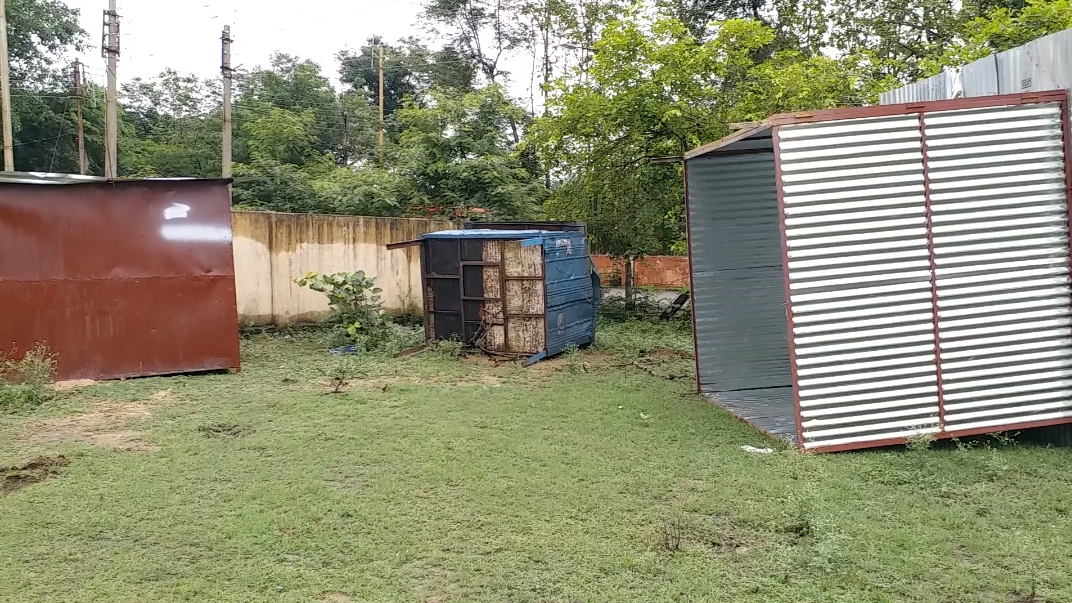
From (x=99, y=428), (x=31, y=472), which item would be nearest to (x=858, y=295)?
(x=31, y=472)

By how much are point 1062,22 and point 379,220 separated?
31.4 feet

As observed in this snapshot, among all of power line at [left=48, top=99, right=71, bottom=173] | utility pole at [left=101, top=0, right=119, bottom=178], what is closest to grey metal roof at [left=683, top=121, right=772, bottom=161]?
utility pole at [left=101, top=0, right=119, bottom=178]

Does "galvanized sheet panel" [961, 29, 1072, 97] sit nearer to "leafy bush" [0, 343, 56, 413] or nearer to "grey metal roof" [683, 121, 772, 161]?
"grey metal roof" [683, 121, 772, 161]

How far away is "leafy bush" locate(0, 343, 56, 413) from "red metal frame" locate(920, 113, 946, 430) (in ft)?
Answer: 24.0

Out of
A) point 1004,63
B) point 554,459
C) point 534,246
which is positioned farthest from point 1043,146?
point 534,246

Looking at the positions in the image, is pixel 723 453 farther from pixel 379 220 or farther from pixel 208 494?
pixel 379 220

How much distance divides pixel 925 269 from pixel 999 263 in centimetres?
50

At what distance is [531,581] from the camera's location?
339 cm

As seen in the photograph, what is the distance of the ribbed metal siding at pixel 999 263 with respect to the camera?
517 cm

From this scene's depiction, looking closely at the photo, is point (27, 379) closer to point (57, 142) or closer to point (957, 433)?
point (957, 433)

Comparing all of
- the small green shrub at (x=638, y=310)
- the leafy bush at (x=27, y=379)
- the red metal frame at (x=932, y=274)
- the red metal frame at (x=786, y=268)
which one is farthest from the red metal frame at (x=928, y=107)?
the small green shrub at (x=638, y=310)

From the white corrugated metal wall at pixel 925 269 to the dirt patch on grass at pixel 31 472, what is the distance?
192 inches

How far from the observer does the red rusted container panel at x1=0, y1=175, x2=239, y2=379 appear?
26.4 ft

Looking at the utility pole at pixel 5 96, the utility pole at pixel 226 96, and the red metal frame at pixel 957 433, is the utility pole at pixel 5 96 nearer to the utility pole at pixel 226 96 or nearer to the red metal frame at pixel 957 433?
the utility pole at pixel 226 96
